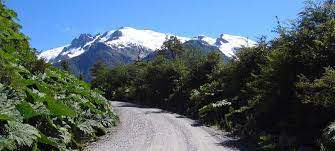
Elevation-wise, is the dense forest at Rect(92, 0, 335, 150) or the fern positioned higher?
the dense forest at Rect(92, 0, 335, 150)

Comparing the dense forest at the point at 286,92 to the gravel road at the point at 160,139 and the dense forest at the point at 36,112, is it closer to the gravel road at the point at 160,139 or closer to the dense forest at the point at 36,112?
the gravel road at the point at 160,139

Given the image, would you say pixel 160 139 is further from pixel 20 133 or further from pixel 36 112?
pixel 20 133

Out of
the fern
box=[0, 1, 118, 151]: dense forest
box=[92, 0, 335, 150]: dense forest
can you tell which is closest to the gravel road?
box=[0, 1, 118, 151]: dense forest

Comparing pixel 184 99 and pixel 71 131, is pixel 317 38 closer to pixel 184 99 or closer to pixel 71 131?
pixel 71 131

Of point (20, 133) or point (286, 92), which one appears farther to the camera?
point (286, 92)

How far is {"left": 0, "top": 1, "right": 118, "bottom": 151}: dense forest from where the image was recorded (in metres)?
12.0

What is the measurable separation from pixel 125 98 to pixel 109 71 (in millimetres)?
13131

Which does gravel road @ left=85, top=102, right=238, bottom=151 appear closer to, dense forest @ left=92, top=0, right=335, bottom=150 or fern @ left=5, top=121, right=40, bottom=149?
dense forest @ left=92, top=0, right=335, bottom=150

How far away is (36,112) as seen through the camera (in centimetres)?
1390

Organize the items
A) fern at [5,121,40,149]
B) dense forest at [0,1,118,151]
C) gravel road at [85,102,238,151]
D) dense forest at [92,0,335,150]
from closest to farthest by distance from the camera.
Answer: fern at [5,121,40,149]
dense forest at [0,1,118,151]
dense forest at [92,0,335,150]
gravel road at [85,102,238,151]

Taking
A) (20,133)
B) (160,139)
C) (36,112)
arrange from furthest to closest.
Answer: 1. (160,139)
2. (36,112)
3. (20,133)

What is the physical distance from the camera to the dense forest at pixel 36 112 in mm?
11961

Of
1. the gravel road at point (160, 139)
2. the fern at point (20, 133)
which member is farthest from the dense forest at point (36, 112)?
the gravel road at point (160, 139)

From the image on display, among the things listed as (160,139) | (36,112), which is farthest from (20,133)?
(160,139)
